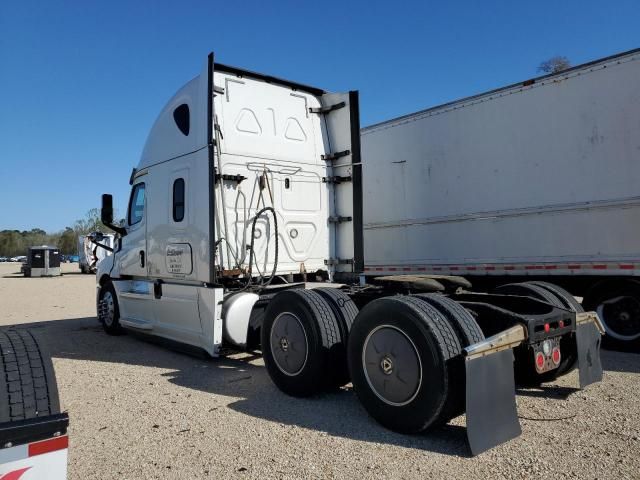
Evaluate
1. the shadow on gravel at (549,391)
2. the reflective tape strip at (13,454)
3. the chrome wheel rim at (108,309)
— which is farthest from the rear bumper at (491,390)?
the chrome wheel rim at (108,309)

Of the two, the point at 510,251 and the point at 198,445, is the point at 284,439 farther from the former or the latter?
the point at 510,251

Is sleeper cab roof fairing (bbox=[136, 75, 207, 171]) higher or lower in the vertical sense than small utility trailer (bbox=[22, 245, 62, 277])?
higher

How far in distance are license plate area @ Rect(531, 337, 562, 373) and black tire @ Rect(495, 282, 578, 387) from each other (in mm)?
225

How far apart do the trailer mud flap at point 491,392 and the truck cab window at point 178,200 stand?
447 centimetres

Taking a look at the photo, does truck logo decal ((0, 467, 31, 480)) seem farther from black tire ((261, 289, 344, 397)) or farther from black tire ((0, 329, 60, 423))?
black tire ((261, 289, 344, 397))

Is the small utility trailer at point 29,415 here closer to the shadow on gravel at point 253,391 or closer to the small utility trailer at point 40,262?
the shadow on gravel at point 253,391

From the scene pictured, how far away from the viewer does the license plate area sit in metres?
4.03

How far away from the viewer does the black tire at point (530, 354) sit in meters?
4.62

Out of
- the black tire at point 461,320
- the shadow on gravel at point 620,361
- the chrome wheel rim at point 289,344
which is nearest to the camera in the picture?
the black tire at point 461,320

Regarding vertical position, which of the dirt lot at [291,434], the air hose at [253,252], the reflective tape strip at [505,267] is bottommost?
the dirt lot at [291,434]

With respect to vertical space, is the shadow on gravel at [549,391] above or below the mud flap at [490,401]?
below

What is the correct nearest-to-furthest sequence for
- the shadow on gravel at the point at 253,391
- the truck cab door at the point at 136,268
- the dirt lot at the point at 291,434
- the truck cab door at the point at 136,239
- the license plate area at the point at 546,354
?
1. the dirt lot at the point at 291,434
2. the shadow on gravel at the point at 253,391
3. the license plate area at the point at 546,354
4. the truck cab door at the point at 136,268
5. the truck cab door at the point at 136,239

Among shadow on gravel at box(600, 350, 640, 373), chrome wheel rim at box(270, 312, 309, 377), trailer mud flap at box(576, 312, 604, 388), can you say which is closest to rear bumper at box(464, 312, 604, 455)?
trailer mud flap at box(576, 312, 604, 388)

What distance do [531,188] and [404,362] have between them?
5037mm
